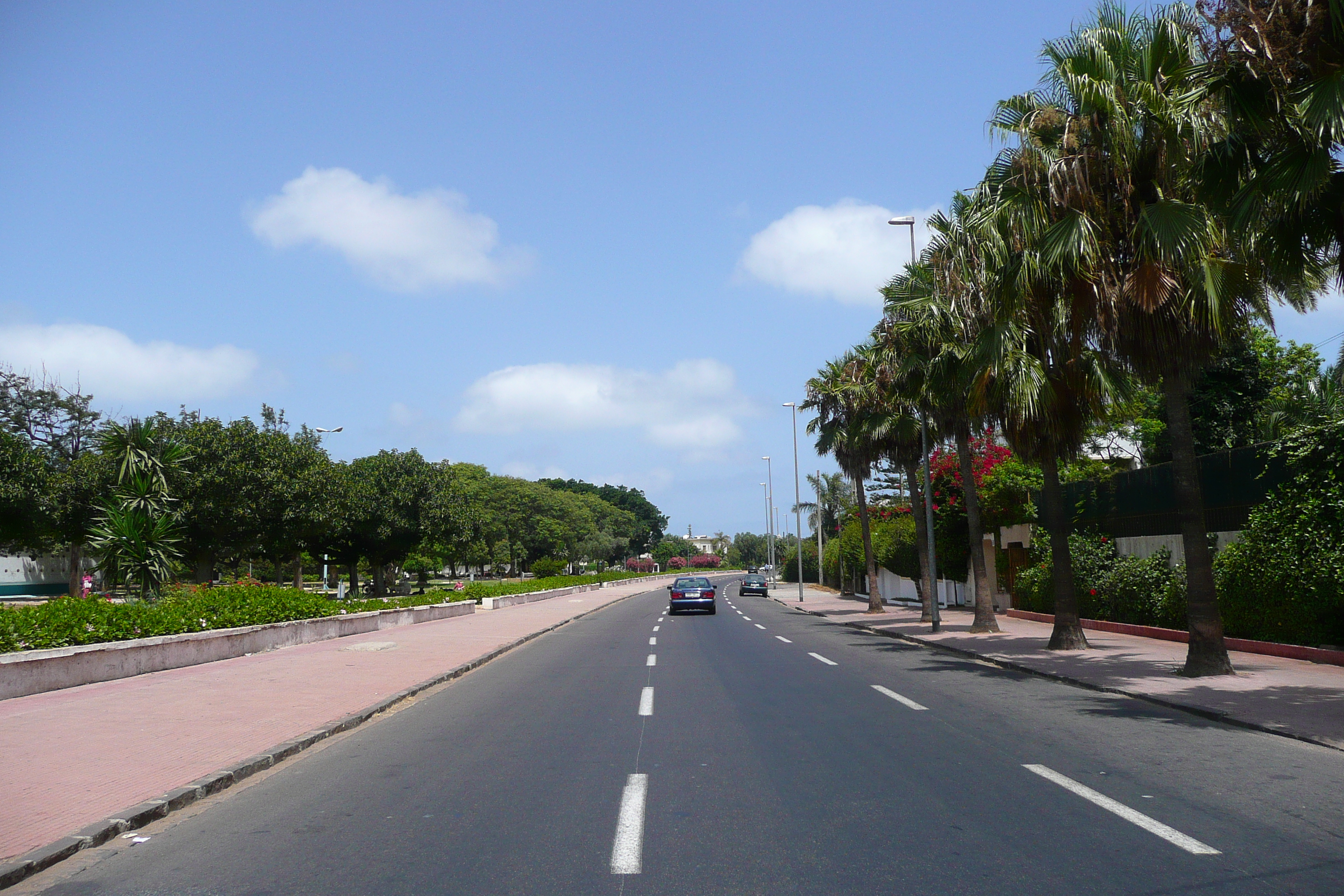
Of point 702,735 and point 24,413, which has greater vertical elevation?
point 24,413

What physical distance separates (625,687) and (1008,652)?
8.49 metres

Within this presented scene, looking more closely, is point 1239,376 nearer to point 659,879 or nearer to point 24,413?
point 659,879

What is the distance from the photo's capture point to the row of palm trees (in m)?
9.62

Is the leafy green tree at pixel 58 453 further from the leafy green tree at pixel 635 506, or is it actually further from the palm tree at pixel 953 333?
the leafy green tree at pixel 635 506

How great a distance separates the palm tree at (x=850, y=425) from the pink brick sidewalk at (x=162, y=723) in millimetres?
15501

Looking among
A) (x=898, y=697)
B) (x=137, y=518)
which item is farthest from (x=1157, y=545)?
(x=137, y=518)

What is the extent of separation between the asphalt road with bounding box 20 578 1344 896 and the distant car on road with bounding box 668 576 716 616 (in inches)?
1022

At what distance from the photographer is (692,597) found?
126ft

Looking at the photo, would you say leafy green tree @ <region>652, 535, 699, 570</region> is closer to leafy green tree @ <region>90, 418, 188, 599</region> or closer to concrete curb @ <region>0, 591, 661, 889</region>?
leafy green tree @ <region>90, 418, 188, 599</region>

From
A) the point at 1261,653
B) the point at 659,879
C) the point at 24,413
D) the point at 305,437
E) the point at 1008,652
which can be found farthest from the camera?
the point at 24,413

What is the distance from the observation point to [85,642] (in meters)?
15.2

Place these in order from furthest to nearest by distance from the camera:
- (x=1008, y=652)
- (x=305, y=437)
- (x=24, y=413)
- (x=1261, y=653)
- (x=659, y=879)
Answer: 1. (x=24, y=413)
2. (x=305, y=437)
3. (x=1008, y=652)
4. (x=1261, y=653)
5. (x=659, y=879)

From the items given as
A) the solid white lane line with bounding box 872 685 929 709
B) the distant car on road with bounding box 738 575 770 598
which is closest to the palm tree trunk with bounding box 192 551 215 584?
the distant car on road with bounding box 738 575 770 598

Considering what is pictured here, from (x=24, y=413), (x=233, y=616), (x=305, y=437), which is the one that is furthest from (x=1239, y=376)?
(x=24, y=413)
